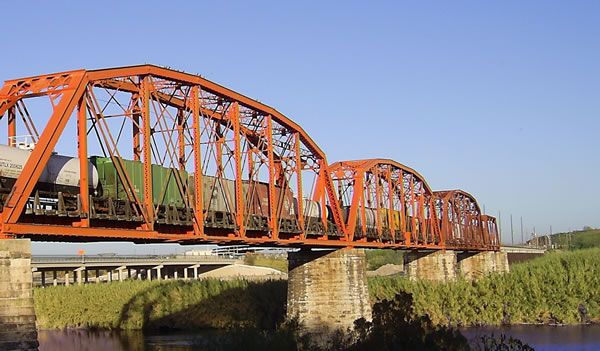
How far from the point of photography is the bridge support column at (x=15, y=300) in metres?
26.1

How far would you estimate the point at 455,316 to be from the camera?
73062 millimetres

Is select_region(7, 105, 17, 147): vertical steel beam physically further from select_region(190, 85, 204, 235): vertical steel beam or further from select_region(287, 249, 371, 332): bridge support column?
select_region(287, 249, 371, 332): bridge support column

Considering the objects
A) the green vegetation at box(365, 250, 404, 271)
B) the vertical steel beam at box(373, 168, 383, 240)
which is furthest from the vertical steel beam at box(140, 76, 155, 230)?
the green vegetation at box(365, 250, 404, 271)

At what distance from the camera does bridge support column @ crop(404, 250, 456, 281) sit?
8900 centimetres

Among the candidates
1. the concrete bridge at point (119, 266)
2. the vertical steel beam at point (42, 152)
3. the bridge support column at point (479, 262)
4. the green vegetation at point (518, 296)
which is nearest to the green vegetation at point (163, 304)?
the concrete bridge at point (119, 266)

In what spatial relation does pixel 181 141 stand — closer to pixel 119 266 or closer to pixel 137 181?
pixel 137 181

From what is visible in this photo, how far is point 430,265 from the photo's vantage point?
91.1 meters

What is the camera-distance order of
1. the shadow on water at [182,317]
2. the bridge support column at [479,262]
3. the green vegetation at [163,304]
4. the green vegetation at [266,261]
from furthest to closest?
the green vegetation at [266,261], the bridge support column at [479,262], the green vegetation at [163,304], the shadow on water at [182,317]

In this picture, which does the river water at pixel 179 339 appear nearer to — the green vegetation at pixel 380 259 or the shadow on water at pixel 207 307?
the shadow on water at pixel 207 307

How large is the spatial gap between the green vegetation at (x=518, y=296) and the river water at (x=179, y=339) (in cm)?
341

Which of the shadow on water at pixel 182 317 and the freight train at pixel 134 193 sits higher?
the freight train at pixel 134 193

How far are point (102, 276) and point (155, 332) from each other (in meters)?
57.3

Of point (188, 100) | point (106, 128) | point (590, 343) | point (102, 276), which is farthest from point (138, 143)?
point (102, 276)

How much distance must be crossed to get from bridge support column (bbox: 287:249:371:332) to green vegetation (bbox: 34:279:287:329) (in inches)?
420
